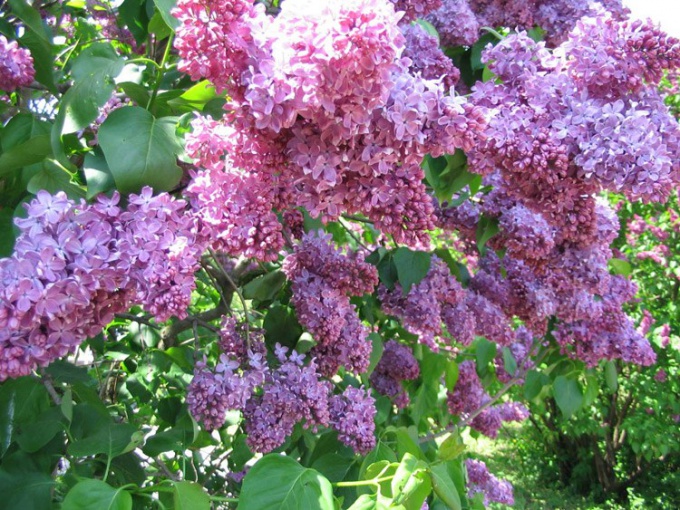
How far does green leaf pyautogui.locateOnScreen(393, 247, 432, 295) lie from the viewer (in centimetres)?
216

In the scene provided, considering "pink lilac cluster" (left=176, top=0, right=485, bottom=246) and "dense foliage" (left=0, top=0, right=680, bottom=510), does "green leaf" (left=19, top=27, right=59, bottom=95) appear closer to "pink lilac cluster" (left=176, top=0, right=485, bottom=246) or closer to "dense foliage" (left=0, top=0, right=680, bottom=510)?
"dense foliage" (left=0, top=0, right=680, bottom=510)

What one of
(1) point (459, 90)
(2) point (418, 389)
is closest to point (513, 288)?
(2) point (418, 389)

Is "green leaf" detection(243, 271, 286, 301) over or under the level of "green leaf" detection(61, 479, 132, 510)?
under

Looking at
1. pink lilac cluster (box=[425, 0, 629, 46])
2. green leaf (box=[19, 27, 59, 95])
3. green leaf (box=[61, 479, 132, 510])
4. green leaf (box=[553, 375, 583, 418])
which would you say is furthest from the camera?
green leaf (box=[553, 375, 583, 418])

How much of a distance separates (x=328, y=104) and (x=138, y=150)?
0.39 metres

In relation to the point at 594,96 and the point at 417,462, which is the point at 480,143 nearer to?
the point at 594,96

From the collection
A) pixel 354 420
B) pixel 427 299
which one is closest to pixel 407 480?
pixel 354 420

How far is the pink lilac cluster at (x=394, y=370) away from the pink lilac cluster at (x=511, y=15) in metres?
1.14

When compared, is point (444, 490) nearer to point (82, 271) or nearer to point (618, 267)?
point (82, 271)

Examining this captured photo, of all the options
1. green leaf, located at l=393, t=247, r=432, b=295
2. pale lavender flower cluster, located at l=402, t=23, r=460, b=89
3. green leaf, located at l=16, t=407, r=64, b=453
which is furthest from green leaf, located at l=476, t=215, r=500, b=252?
green leaf, located at l=16, t=407, r=64, b=453

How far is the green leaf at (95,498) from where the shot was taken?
3.43 ft

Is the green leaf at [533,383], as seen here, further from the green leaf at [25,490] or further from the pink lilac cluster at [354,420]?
the green leaf at [25,490]

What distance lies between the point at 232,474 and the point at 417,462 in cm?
142

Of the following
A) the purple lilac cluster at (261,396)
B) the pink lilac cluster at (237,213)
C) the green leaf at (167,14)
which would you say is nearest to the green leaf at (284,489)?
the purple lilac cluster at (261,396)
